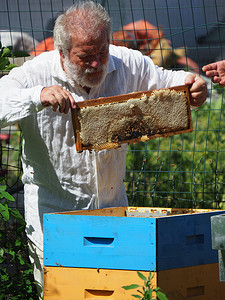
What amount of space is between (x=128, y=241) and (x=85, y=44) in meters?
1.12

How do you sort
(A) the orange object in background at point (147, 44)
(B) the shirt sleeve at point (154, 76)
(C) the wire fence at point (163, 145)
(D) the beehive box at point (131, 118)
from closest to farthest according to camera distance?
(D) the beehive box at point (131, 118), (B) the shirt sleeve at point (154, 76), (C) the wire fence at point (163, 145), (A) the orange object in background at point (147, 44)

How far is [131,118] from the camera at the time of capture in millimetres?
2740

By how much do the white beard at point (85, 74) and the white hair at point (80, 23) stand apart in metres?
A: 0.11

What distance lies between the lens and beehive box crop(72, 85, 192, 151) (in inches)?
105

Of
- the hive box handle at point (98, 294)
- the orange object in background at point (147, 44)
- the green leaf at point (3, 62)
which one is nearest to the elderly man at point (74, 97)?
the green leaf at point (3, 62)

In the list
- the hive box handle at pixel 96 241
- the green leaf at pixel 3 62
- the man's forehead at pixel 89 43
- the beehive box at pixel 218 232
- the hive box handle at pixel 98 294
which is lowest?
the hive box handle at pixel 98 294

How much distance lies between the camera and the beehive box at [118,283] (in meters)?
2.29

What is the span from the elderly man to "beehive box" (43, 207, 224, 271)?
63cm

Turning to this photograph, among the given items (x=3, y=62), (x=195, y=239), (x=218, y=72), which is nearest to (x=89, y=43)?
(x=218, y=72)

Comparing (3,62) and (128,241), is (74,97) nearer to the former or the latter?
(3,62)

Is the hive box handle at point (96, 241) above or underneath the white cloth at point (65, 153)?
underneath

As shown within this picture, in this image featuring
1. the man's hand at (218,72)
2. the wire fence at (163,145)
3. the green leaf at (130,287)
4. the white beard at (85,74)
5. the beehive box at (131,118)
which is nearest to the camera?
the green leaf at (130,287)

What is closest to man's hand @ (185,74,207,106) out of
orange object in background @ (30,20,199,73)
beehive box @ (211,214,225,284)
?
beehive box @ (211,214,225,284)

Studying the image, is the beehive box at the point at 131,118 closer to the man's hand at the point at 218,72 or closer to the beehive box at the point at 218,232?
the man's hand at the point at 218,72
